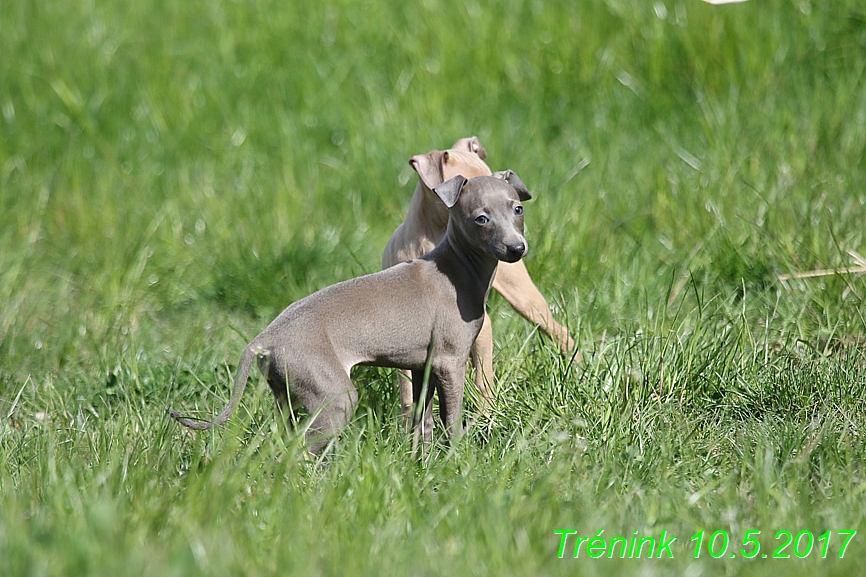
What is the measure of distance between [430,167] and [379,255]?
5.59 feet

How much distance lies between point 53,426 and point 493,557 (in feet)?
6.68

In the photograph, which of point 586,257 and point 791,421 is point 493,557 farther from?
point 586,257

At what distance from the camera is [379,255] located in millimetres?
5438

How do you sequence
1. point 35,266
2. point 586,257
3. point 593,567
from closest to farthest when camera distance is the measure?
point 593,567 < point 586,257 < point 35,266

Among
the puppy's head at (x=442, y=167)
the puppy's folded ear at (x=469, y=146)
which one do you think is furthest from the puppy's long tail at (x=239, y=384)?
the puppy's folded ear at (x=469, y=146)

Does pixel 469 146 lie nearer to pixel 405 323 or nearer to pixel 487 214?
pixel 487 214

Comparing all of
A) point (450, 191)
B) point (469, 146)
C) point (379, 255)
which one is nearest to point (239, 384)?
point (450, 191)

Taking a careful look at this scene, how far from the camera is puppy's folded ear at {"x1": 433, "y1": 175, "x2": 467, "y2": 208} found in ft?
10.6

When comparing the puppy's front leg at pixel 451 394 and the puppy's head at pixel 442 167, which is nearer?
the puppy's front leg at pixel 451 394

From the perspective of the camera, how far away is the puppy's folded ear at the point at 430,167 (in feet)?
12.2

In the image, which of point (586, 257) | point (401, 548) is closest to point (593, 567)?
point (401, 548)

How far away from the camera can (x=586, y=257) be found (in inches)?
195

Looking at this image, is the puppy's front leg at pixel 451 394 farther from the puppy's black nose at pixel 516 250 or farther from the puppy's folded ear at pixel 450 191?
the puppy's folded ear at pixel 450 191

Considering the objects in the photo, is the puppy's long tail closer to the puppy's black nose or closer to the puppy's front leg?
the puppy's front leg
